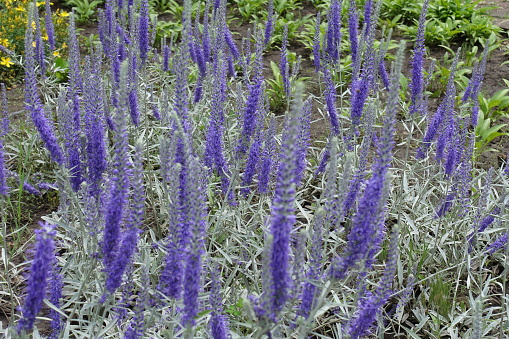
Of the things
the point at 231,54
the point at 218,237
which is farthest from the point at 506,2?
the point at 218,237

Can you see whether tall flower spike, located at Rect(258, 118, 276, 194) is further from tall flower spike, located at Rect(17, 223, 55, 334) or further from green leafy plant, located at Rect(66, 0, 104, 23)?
green leafy plant, located at Rect(66, 0, 104, 23)

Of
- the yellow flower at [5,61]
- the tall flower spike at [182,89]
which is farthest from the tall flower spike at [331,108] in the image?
the yellow flower at [5,61]

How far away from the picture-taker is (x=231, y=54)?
5.79 meters

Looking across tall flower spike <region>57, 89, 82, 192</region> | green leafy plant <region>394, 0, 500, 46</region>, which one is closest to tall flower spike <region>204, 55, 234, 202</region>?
tall flower spike <region>57, 89, 82, 192</region>

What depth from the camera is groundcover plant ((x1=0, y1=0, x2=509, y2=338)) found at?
235 centimetres

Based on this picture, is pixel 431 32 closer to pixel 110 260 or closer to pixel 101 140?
pixel 101 140

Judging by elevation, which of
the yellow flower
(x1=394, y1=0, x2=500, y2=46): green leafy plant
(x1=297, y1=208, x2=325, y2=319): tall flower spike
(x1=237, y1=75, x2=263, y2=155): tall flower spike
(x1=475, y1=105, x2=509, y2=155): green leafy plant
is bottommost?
(x1=475, y1=105, x2=509, y2=155): green leafy plant

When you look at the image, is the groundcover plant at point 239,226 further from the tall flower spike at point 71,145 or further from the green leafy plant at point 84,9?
the green leafy plant at point 84,9

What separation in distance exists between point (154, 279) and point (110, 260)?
1.53 metres

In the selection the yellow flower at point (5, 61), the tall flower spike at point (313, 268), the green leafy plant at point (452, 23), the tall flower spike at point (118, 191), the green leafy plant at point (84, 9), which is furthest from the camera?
the green leafy plant at point (84, 9)

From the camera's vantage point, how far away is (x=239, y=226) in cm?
411

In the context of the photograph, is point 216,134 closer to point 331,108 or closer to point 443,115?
point 331,108

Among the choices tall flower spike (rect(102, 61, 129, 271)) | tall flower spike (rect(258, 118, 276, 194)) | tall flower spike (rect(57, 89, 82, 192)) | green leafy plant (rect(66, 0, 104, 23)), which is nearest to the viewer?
tall flower spike (rect(102, 61, 129, 271))

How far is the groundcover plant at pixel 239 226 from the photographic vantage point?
2.35 metres
